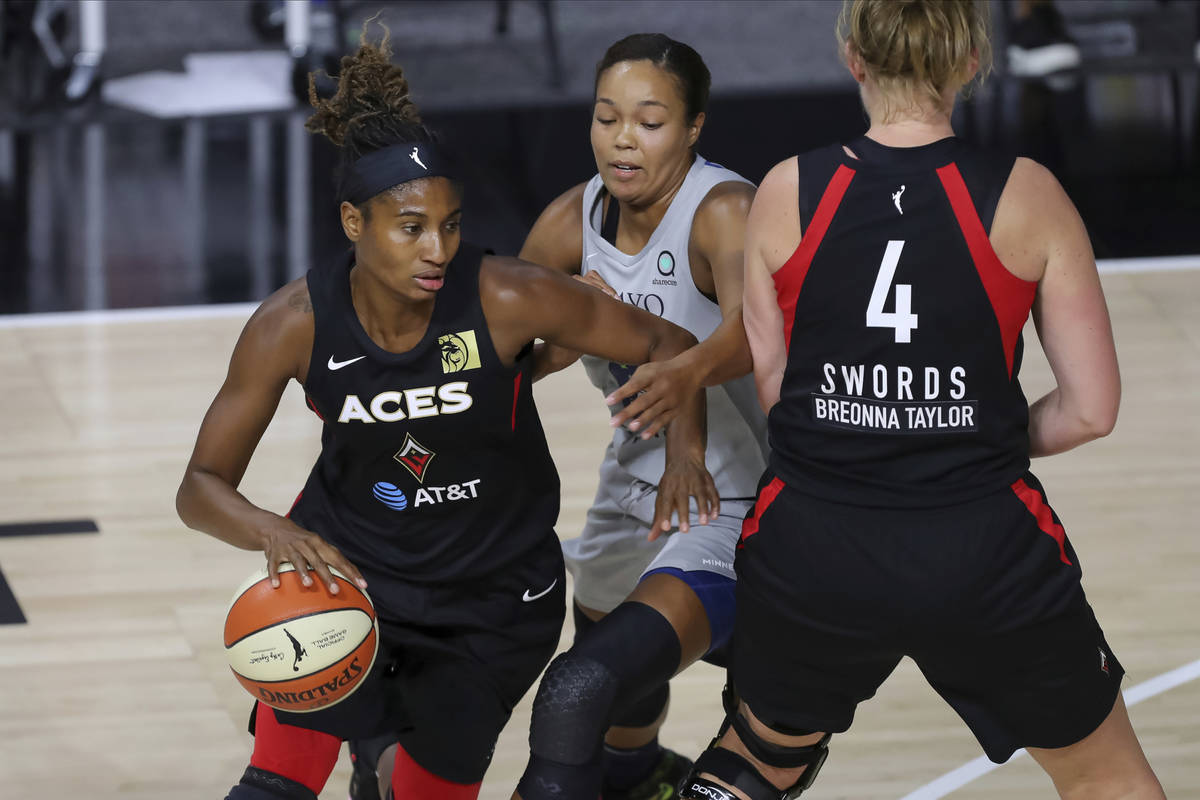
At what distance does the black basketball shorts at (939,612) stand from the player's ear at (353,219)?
0.80 m

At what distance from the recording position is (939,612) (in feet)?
8.38

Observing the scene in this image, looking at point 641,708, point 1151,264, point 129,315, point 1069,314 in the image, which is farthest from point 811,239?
point 1151,264

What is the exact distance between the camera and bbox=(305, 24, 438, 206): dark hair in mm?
2936

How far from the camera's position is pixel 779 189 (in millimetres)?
2543

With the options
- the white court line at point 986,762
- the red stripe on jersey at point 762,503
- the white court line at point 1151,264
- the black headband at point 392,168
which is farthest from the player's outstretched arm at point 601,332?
the white court line at point 1151,264

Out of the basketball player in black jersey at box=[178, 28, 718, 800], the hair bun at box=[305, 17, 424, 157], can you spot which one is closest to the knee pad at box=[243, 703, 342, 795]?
the basketball player in black jersey at box=[178, 28, 718, 800]

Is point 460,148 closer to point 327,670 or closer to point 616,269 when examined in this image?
point 616,269

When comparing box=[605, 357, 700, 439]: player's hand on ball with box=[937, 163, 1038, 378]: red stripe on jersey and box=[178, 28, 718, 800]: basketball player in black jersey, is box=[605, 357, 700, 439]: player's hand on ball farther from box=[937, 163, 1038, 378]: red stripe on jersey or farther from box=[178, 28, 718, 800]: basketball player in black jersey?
box=[937, 163, 1038, 378]: red stripe on jersey

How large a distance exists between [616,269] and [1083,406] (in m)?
1.07

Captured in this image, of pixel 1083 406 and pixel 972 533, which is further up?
pixel 1083 406

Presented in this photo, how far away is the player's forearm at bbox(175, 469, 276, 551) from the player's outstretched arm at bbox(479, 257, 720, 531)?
50 centimetres

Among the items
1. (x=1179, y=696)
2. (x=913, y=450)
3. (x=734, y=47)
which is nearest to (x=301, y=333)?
(x=913, y=450)

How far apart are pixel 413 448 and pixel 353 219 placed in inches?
15.5

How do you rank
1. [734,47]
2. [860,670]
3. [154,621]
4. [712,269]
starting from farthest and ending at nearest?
1. [734,47]
2. [154,621]
3. [712,269]
4. [860,670]
